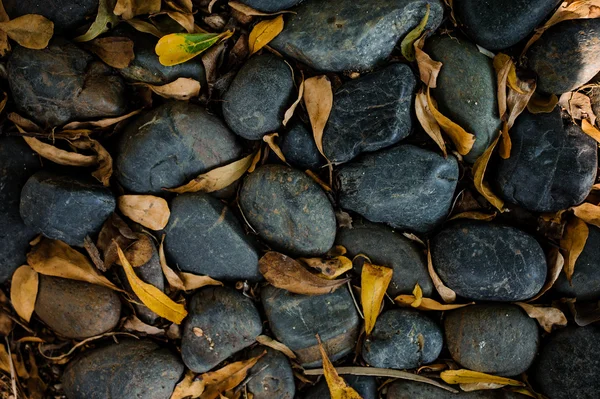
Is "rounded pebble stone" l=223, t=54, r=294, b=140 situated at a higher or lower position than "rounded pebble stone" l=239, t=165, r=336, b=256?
higher

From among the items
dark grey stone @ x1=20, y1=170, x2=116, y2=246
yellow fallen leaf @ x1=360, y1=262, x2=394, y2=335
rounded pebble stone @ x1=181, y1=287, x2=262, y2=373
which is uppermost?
dark grey stone @ x1=20, y1=170, x2=116, y2=246

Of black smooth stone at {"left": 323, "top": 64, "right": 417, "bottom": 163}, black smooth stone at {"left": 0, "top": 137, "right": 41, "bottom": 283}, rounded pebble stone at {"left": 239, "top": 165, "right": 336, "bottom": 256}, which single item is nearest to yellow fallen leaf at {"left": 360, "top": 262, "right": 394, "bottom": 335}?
rounded pebble stone at {"left": 239, "top": 165, "right": 336, "bottom": 256}

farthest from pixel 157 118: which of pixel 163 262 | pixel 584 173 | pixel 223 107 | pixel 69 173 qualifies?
pixel 584 173

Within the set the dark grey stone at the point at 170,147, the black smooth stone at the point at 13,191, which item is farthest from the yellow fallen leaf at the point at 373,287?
the black smooth stone at the point at 13,191

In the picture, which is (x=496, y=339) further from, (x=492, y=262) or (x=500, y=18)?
(x=500, y=18)

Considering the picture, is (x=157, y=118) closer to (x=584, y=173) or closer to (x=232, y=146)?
(x=232, y=146)

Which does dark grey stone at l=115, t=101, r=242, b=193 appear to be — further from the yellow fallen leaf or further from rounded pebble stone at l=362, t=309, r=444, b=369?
rounded pebble stone at l=362, t=309, r=444, b=369

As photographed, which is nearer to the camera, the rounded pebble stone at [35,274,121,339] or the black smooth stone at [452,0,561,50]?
the black smooth stone at [452,0,561,50]

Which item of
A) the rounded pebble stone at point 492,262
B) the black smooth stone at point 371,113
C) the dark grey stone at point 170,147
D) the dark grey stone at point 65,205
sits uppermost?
the black smooth stone at point 371,113

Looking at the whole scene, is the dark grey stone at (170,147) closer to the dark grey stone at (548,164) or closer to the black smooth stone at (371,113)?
the black smooth stone at (371,113)
